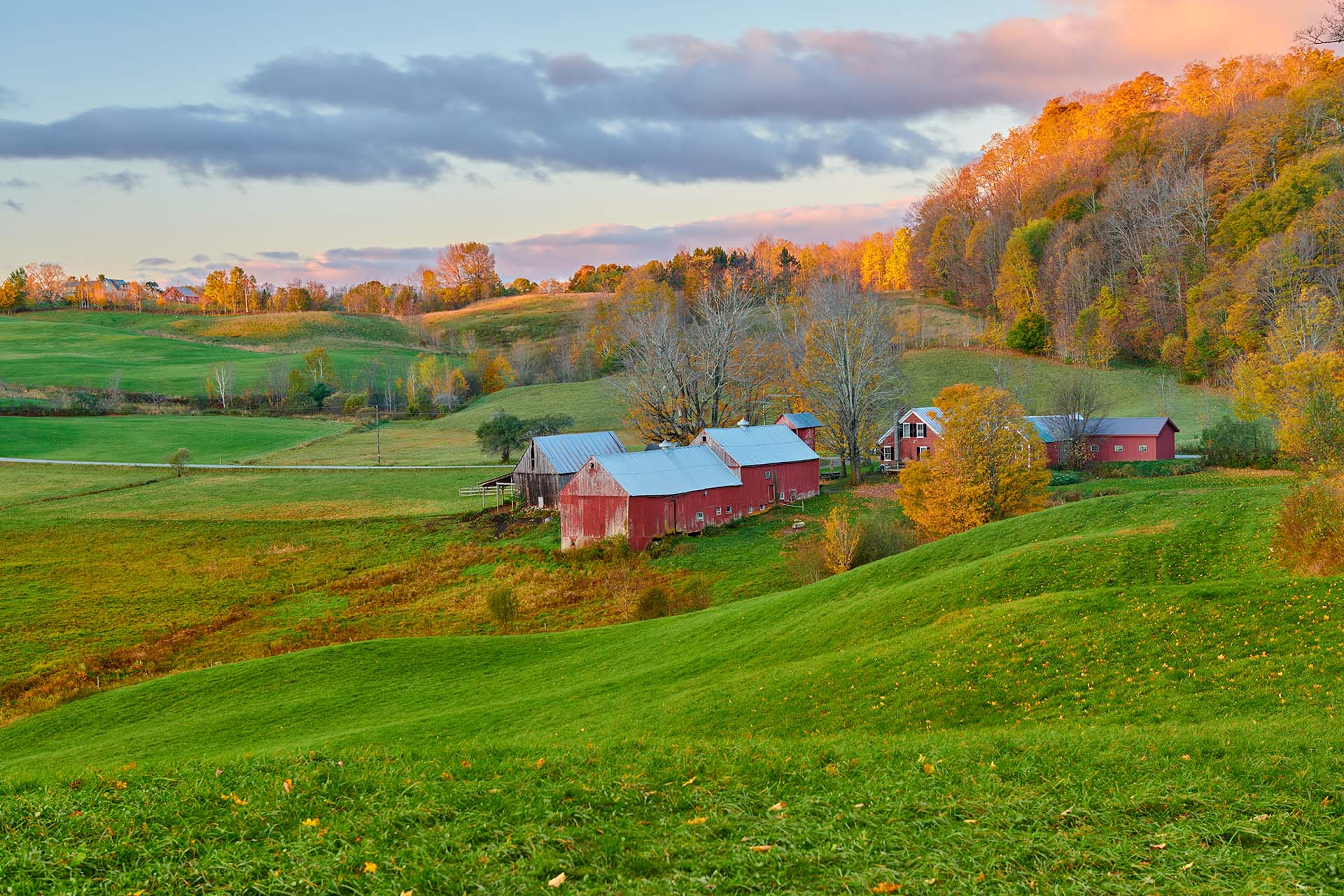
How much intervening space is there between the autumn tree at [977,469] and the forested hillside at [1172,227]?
117 ft

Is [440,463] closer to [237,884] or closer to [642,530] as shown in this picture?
[642,530]

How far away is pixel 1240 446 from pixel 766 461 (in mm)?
31416

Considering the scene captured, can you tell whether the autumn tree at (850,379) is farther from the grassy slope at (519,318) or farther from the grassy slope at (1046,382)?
the grassy slope at (519,318)

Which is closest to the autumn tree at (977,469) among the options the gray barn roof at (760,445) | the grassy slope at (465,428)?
the gray barn roof at (760,445)

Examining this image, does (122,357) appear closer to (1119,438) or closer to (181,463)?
(181,463)

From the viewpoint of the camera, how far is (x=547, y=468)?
6169 cm

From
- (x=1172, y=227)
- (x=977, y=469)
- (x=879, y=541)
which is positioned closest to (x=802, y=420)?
(x=977, y=469)

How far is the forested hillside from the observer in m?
84.6

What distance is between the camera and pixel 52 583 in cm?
4391

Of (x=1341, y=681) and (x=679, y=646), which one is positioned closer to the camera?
(x=1341, y=681)

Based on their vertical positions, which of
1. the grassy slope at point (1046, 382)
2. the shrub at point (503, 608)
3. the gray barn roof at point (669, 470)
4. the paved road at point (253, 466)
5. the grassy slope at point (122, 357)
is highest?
the grassy slope at point (122, 357)

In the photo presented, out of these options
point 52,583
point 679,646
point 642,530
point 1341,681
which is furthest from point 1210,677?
point 52,583

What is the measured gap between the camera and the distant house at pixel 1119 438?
65688 millimetres

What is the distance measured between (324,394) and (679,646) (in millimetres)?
112117
